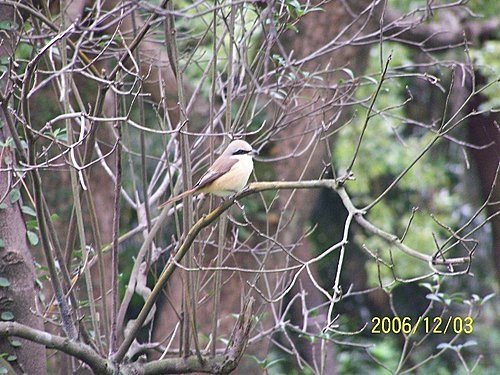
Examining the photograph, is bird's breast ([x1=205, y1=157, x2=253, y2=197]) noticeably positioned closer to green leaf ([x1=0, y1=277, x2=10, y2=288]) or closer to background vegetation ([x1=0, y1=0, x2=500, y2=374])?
background vegetation ([x1=0, y1=0, x2=500, y2=374])

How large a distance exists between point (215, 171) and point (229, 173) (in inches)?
2.3

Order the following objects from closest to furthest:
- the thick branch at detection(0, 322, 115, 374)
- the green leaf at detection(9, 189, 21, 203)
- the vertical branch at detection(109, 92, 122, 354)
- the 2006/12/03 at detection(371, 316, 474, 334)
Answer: the thick branch at detection(0, 322, 115, 374)
the vertical branch at detection(109, 92, 122, 354)
the green leaf at detection(9, 189, 21, 203)
the 2006/12/03 at detection(371, 316, 474, 334)

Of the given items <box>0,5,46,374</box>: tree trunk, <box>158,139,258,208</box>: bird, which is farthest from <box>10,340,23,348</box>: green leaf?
<box>158,139,258,208</box>: bird

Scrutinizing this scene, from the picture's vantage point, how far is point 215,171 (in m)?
3.27

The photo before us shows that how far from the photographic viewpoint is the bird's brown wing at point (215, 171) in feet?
10.7

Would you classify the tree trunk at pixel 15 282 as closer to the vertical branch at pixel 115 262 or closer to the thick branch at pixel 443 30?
the vertical branch at pixel 115 262

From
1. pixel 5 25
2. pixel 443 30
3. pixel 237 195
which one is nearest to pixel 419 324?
pixel 237 195

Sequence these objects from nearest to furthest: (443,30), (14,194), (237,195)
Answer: (237,195)
(14,194)
(443,30)

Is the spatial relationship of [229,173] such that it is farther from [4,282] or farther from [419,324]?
[419,324]

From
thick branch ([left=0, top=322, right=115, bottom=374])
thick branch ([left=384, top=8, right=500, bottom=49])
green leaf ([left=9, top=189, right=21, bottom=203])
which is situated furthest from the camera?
thick branch ([left=384, top=8, right=500, bottom=49])

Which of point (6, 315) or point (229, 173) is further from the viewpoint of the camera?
point (6, 315)

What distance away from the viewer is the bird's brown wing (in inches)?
128

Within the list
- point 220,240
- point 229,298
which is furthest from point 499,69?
point 220,240

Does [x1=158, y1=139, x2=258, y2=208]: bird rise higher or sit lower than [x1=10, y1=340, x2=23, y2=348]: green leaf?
higher
